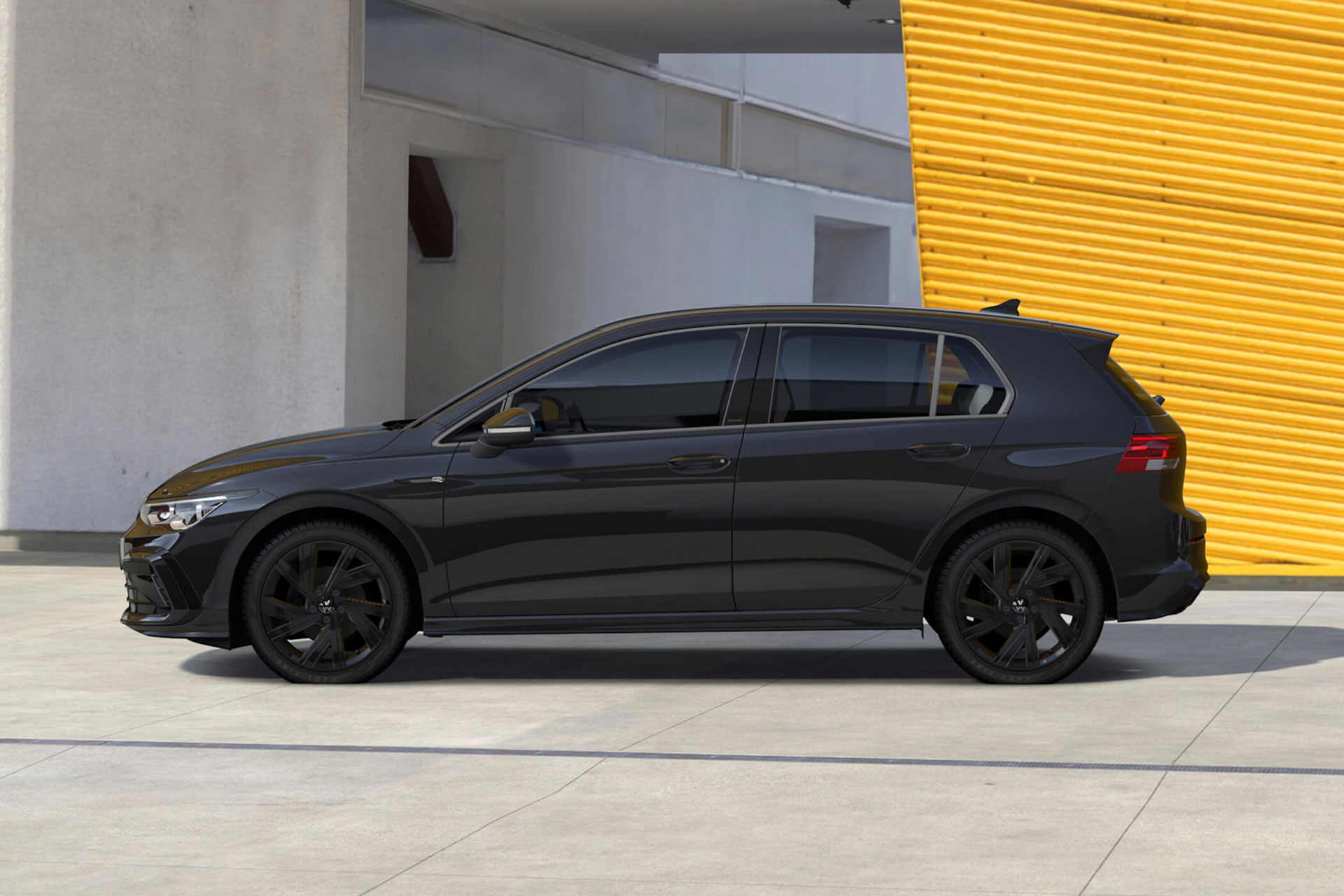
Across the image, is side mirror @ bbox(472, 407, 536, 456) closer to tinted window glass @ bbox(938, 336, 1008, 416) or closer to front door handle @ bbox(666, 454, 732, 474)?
front door handle @ bbox(666, 454, 732, 474)

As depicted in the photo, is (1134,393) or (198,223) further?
(198,223)

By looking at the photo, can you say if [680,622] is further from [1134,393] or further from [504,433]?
[1134,393]

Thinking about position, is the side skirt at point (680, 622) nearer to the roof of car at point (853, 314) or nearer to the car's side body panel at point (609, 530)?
the car's side body panel at point (609, 530)

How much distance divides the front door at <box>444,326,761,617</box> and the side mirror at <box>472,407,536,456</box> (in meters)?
0.04

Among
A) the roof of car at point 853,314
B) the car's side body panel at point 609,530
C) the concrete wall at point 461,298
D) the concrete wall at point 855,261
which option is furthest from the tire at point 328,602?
the concrete wall at point 855,261

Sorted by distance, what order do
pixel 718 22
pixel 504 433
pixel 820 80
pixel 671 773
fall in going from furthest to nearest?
pixel 820 80 < pixel 718 22 < pixel 504 433 < pixel 671 773

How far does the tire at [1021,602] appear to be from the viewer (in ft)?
26.5

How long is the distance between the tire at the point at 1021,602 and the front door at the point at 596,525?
3.40ft

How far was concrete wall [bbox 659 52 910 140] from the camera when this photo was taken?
22672mm

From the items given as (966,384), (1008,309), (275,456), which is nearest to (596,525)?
(275,456)

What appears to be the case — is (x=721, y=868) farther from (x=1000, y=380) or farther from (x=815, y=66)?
(x=815, y=66)

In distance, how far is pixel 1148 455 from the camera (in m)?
8.09

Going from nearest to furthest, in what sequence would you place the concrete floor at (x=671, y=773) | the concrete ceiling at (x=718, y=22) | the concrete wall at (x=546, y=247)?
the concrete floor at (x=671, y=773) → the concrete wall at (x=546, y=247) → the concrete ceiling at (x=718, y=22)

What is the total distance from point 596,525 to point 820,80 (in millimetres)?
19922
